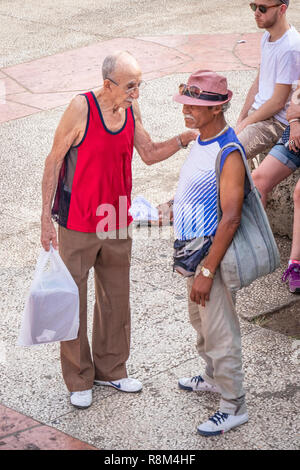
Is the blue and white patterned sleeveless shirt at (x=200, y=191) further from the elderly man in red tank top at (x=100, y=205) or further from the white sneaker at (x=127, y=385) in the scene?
the white sneaker at (x=127, y=385)

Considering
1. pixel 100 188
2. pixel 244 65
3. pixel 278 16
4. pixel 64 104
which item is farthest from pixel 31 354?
pixel 244 65

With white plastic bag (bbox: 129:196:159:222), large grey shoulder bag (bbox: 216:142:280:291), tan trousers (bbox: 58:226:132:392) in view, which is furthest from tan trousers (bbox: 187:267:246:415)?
white plastic bag (bbox: 129:196:159:222)

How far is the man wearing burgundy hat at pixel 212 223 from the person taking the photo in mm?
3965

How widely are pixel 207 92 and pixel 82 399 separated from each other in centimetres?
175

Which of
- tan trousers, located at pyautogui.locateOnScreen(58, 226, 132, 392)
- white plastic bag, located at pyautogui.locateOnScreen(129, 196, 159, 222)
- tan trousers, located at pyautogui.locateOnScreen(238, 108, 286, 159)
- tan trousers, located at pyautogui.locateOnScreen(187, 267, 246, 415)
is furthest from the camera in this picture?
white plastic bag, located at pyautogui.locateOnScreen(129, 196, 159, 222)

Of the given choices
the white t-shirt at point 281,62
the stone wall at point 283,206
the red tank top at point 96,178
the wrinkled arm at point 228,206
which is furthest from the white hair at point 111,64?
the stone wall at point 283,206

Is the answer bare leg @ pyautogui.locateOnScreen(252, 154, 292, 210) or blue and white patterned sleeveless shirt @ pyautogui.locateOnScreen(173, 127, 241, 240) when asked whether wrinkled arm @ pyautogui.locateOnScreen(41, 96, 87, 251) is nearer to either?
blue and white patterned sleeveless shirt @ pyautogui.locateOnScreen(173, 127, 241, 240)

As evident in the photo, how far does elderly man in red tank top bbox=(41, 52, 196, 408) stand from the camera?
13.8ft

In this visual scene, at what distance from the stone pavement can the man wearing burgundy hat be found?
27 centimetres

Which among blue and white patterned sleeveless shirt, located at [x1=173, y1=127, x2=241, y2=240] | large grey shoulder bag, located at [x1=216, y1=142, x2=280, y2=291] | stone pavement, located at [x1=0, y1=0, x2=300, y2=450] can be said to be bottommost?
stone pavement, located at [x1=0, y1=0, x2=300, y2=450]

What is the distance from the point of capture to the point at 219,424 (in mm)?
4250

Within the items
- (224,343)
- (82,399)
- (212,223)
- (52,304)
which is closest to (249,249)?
(212,223)

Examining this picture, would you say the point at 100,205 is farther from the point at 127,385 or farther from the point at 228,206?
the point at 127,385

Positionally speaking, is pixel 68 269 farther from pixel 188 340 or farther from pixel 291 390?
pixel 291 390
